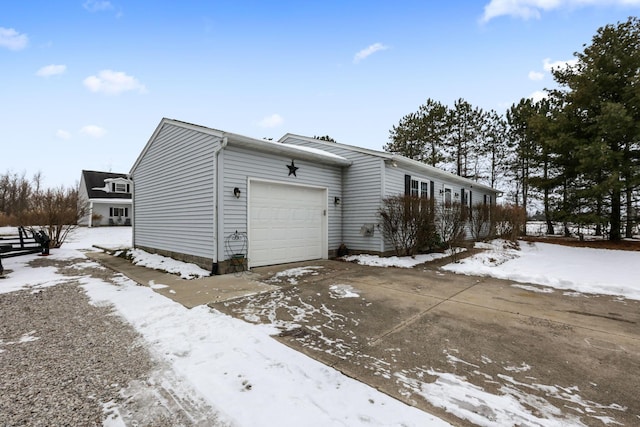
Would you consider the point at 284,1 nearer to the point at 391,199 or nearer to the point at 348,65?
the point at 348,65

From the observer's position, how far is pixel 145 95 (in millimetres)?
12578

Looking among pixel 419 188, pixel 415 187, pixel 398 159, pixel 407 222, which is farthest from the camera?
pixel 419 188

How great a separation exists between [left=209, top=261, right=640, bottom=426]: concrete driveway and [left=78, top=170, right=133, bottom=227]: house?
2502cm

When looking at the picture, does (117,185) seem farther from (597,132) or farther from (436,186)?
(597,132)

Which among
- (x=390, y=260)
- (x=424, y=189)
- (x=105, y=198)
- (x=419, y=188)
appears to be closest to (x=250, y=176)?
(x=390, y=260)

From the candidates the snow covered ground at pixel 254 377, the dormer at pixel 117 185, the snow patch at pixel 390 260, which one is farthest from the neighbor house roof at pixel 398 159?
the dormer at pixel 117 185

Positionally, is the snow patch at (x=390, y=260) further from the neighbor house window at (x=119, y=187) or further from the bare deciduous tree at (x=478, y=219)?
the neighbor house window at (x=119, y=187)

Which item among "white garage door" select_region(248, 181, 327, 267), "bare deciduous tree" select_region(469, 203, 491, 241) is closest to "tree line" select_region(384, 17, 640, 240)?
"bare deciduous tree" select_region(469, 203, 491, 241)

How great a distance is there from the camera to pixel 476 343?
305 cm

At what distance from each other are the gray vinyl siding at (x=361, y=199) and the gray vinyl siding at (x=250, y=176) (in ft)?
2.01

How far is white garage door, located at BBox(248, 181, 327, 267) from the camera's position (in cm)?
731

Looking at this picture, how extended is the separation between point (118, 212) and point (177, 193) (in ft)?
71.0

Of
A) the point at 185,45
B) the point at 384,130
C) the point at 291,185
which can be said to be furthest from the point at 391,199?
the point at 384,130

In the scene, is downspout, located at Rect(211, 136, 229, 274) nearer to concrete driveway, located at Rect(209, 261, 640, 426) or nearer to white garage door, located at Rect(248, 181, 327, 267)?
white garage door, located at Rect(248, 181, 327, 267)
